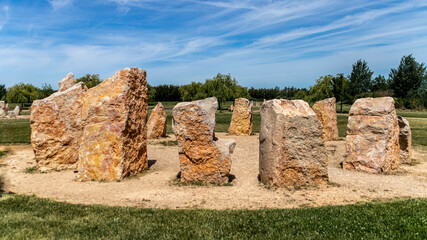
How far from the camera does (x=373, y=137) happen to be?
364 inches

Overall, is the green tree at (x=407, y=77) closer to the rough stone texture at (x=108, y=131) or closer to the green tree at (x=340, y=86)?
the green tree at (x=340, y=86)

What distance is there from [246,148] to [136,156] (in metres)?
6.09

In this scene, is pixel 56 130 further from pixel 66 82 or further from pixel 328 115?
pixel 328 115

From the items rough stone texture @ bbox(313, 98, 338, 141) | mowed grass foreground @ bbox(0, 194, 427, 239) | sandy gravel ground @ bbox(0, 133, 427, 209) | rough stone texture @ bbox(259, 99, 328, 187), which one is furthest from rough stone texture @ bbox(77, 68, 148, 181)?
rough stone texture @ bbox(313, 98, 338, 141)

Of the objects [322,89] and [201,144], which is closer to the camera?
[201,144]

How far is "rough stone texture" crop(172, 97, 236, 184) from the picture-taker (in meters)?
7.94

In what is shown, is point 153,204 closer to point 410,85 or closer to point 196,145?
point 196,145

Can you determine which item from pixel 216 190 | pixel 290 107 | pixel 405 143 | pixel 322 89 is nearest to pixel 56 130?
pixel 216 190

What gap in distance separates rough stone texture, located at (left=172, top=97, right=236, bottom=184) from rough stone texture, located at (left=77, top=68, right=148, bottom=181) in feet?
5.26

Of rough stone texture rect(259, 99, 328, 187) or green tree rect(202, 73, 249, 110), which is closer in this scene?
rough stone texture rect(259, 99, 328, 187)

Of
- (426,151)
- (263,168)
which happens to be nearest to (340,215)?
(263,168)

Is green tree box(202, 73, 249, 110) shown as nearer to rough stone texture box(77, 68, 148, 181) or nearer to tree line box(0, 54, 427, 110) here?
tree line box(0, 54, 427, 110)

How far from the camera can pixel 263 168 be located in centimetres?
801

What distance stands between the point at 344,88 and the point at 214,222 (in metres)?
45.7
